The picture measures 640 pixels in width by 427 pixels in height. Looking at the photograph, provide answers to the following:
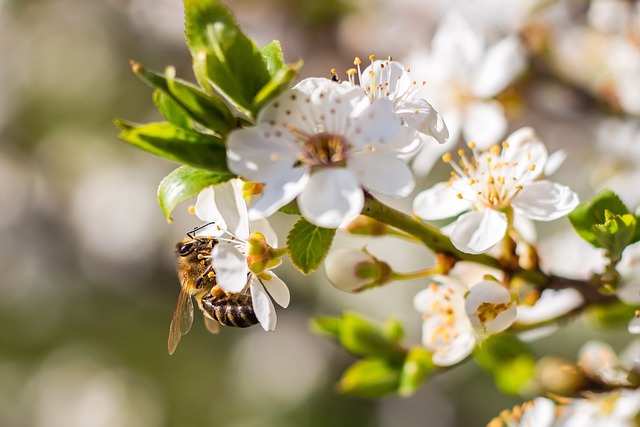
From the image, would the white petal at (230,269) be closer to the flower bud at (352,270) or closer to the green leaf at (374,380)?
the flower bud at (352,270)

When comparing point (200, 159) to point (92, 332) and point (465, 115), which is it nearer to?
point (465, 115)

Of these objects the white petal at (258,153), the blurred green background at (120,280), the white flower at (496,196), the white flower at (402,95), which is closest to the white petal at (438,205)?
the white flower at (496,196)

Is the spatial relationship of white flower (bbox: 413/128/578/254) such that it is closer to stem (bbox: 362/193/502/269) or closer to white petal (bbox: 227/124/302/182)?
stem (bbox: 362/193/502/269)

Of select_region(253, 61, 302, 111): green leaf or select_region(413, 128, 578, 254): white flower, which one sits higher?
select_region(253, 61, 302, 111): green leaf

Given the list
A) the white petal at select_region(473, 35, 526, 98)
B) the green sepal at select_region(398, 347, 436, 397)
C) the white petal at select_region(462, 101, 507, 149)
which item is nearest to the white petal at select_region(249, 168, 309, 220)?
the green sepal at select_region(398, 347, 436, 397)

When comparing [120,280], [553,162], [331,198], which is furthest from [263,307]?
[120,280]

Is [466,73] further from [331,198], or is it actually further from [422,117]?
[331,198]
